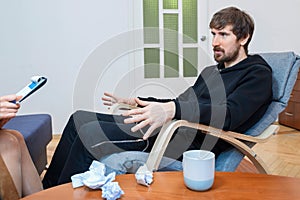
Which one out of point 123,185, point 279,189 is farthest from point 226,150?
point 123,185

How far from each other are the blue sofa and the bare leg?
39 centimetres

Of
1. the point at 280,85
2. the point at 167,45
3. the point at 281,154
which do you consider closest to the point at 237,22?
the point at 280,85

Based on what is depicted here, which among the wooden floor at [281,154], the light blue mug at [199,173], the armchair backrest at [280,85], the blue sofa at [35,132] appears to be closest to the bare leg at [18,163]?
the blue sofa at [35,132]

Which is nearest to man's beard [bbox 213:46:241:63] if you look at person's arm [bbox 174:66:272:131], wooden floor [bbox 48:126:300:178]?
person's arm [bbox 174:66:272:131]

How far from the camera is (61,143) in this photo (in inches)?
64.2

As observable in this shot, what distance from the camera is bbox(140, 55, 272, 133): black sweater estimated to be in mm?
1342

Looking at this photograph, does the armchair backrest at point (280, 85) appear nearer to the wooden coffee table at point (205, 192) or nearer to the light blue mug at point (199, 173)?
the wooden coffee table at point (205, 192)

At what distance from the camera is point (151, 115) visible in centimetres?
120

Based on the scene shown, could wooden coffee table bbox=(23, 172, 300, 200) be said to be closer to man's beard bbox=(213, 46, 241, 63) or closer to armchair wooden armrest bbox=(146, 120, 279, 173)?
armchair wooden armrest bbox=(146, 120, 279, 173)

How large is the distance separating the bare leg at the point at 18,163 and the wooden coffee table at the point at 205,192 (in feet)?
0.78

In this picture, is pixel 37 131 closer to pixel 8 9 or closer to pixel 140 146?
pixel 140 146

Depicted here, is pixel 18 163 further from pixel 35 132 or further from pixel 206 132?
pixel 206 132

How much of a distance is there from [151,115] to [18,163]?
50cm

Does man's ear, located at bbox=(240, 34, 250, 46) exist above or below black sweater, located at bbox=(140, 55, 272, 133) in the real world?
above
